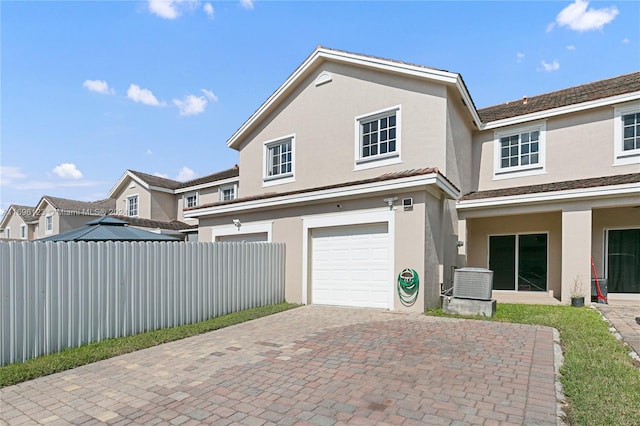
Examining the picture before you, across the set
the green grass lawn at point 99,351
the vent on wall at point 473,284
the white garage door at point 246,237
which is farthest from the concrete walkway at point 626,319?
the white garage door at point 246,237

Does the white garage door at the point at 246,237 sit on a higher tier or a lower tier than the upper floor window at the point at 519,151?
lower

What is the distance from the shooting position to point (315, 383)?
14.7 feet

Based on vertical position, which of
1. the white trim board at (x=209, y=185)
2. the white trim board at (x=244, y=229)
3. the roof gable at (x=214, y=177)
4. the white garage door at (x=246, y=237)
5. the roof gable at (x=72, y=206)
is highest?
the roof gable at (x=214, y=177)

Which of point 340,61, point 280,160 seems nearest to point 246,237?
point 280,160

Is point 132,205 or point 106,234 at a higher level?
point 132,205

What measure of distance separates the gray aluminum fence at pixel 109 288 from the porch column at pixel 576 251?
9505mm

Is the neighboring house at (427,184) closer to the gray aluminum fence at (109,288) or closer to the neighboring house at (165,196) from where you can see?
the gray aluminum fence at (109,288)

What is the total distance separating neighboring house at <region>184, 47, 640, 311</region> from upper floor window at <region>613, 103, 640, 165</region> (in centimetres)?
3

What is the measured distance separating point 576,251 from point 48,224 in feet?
127

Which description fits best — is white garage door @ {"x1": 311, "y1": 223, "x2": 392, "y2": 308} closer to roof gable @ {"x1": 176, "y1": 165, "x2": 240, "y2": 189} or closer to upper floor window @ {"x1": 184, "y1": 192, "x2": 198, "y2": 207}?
roof gable @ {"x1": 176, "y1": 165, "x2": 240, "y2": 189}

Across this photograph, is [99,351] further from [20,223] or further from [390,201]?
[20,223]

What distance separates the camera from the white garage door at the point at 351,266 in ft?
30.8

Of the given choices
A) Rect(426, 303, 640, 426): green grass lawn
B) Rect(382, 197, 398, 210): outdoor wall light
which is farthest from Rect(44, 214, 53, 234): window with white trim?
Rect(426, 303, 640, 426): green grass lawn

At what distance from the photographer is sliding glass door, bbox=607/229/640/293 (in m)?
11.5
